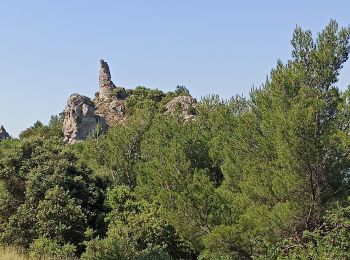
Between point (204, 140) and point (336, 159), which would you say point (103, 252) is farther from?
point (204, 140)

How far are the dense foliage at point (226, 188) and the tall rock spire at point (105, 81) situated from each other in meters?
32.8

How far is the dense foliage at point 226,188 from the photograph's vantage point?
11.7 meters

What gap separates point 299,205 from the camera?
1212 cm

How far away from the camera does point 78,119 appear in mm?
44000

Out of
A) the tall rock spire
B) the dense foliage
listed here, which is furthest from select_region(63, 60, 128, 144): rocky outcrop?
the dense foliage

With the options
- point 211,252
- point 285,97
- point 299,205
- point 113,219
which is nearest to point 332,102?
point 285,97

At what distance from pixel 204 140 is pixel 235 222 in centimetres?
647

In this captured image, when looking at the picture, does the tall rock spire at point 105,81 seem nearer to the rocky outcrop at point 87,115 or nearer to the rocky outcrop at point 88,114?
the rocky outcrop at point 88,114

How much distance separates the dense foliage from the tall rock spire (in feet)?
108

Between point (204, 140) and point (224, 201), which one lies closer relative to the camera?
point (224, 201)

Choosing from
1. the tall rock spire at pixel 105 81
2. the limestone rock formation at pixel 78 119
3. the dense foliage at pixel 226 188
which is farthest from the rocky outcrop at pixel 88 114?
the dense foliage at pixel 226 188

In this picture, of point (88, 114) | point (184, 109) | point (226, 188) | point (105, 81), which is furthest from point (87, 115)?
point (226, 188)

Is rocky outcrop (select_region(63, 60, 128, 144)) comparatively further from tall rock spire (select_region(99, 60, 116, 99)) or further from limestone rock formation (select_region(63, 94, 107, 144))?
tall rock spire (select_region(99, 60, 116, 99))

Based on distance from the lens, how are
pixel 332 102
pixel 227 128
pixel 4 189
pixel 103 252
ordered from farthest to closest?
1. pixel 227 128
2. pixel 4 189
3. pixel 332 102
4. pixel 103 252
